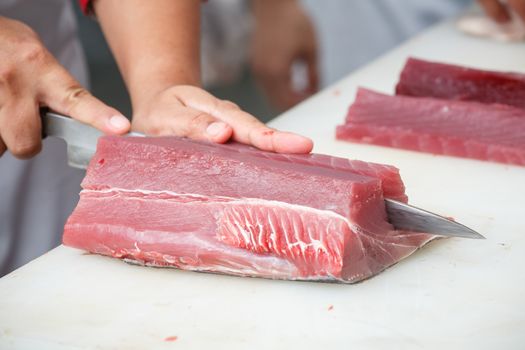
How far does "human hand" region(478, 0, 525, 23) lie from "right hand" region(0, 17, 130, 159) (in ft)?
5.94

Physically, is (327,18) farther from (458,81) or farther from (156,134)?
(156,134)

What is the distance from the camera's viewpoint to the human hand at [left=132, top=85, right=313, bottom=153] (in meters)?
1.90

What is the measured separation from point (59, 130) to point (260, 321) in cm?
74

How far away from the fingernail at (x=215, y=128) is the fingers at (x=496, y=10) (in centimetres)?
177

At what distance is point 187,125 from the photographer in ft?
6.59

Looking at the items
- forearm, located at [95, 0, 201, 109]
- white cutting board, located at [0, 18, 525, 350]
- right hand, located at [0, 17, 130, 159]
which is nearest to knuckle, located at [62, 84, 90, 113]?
right hand, located at [0, 17, 130, 159]

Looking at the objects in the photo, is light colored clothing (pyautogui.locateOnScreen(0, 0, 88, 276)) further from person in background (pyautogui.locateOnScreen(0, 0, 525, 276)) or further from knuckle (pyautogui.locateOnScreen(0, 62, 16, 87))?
knuckle (pyautogui.locateOnScreen(0, 62, 16, 87))

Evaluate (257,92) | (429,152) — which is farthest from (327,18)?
(429,152)

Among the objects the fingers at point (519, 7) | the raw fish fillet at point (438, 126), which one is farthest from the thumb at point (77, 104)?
the fingers at point (519, 7)

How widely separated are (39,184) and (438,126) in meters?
1.17

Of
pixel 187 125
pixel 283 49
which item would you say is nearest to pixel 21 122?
pixel 187 125

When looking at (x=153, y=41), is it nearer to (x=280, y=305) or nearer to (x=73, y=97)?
(x=73, y=97)

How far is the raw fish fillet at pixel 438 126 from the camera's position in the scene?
90.7 inches

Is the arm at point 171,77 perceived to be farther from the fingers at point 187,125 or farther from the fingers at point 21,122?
the fingers at point 21,122
